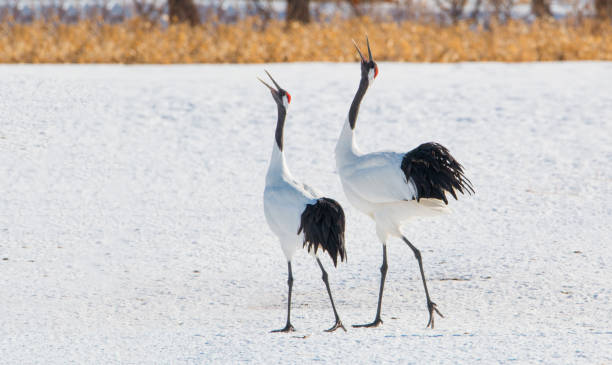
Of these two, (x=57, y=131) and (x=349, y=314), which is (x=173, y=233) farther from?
(x=57, y=131)

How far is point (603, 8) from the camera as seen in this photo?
64.0ft

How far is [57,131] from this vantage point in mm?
10812

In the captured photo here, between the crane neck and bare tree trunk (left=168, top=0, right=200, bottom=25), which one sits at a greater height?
bare tree trunk (left=168, top=0, right=200, bottom=25)

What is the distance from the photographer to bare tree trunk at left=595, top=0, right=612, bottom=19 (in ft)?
62.8

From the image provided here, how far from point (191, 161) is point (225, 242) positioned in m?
2.35

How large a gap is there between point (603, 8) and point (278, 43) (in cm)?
796

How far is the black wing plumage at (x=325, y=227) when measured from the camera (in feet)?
17.7

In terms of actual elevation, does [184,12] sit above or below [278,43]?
above

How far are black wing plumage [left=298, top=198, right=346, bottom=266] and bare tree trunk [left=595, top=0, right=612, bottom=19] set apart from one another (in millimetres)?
15157

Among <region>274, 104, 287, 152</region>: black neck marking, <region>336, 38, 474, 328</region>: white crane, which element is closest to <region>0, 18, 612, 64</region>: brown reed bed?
<region>274, 104, 287, 152</region>: black neck marking

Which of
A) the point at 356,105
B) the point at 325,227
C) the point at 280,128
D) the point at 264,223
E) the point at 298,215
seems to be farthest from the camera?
the point at 264,223

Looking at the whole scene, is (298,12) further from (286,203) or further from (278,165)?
(286,203)

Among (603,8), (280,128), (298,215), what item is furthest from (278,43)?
(298,215)

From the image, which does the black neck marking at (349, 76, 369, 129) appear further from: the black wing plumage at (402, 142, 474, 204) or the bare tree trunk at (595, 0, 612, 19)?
the bare tree trunk at (595, 0, 612, 19)
